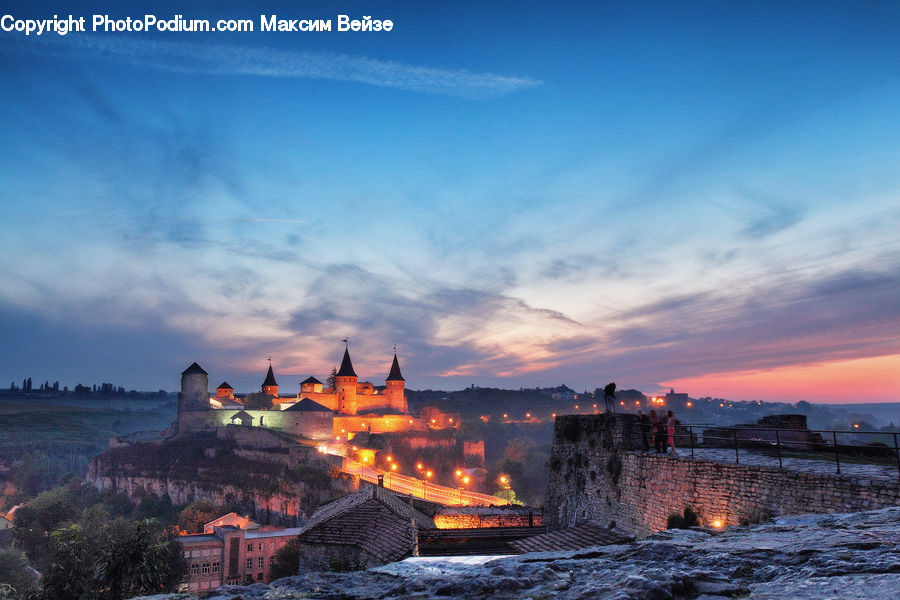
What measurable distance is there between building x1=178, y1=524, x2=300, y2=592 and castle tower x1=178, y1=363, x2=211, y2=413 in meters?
45.7

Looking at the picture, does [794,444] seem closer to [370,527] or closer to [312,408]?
[370,527]

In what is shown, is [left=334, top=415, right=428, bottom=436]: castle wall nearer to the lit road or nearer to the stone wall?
the lit road

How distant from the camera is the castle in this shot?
264 feet

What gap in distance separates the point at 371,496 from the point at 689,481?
13.1 metres

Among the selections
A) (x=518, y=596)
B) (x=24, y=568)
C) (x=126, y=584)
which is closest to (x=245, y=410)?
(x=24, y=568)

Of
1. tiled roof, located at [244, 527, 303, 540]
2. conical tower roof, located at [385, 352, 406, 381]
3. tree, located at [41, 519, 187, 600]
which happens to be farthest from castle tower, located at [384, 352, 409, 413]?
tree, located at [41, 519, 187, 600]

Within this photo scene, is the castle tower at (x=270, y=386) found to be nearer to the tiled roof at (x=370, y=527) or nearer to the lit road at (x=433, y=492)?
the lit road at (x=433, y=492)

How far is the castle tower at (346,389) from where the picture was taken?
92000 mm

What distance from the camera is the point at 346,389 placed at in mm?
92750

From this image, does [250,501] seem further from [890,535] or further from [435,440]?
[890,535]

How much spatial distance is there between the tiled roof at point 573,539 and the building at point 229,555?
3908cm

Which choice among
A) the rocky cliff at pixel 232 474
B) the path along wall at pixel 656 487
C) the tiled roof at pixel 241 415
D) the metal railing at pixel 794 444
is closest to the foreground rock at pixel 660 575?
the path along wall at pixel 656 487

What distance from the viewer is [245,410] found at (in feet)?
276

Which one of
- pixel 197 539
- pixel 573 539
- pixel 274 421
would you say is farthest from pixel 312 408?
pixel 573 539
